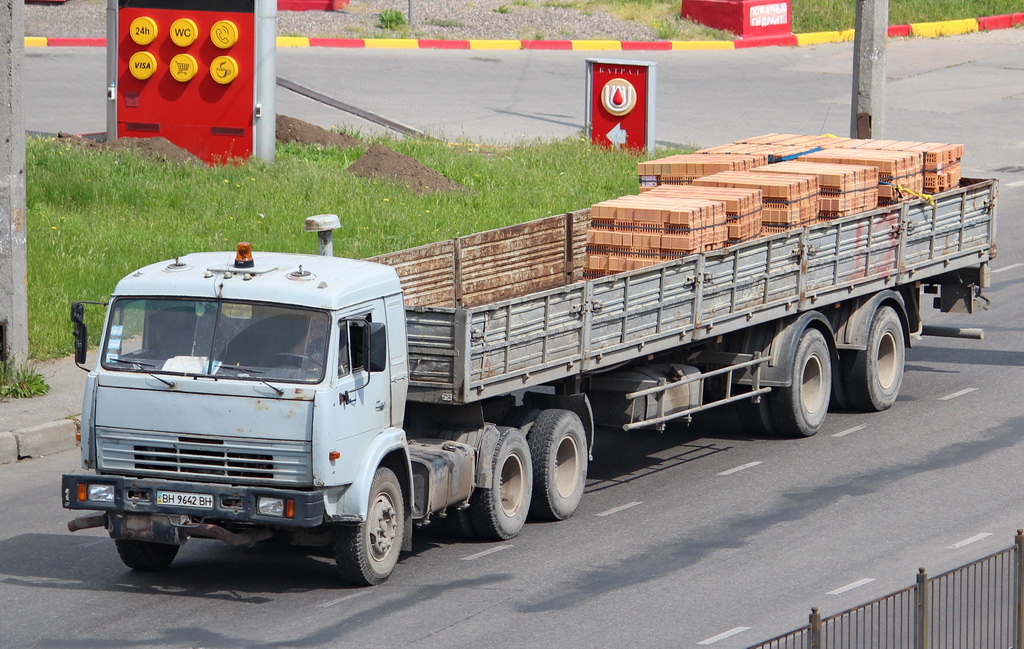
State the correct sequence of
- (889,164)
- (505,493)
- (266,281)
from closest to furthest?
(266,281)
(505,493)
(889,164)

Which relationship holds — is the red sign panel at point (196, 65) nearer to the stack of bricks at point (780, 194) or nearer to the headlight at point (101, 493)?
the stack of bricks at point (780, 194)

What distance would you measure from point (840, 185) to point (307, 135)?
12.2 metres

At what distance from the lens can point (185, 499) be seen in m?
10.5

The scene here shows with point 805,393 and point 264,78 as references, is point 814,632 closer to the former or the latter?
point 805,393

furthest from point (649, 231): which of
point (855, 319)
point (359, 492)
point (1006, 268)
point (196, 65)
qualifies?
point (196, 65)

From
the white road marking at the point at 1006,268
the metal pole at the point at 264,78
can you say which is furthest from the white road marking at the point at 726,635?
the metal pole at the point at 264,78

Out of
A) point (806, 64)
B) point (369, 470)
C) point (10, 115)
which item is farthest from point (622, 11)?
point (369, 470)

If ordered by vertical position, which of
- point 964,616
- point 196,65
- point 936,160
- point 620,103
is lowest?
point 964,616

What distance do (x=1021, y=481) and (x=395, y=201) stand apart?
10.8 metres

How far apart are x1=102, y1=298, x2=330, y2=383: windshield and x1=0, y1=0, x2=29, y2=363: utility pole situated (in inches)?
200

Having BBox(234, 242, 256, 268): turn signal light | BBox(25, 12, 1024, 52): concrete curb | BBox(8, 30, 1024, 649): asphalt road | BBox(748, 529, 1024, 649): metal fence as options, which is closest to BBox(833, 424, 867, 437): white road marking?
BBox(8, 30, 1024, 649): asphalt road

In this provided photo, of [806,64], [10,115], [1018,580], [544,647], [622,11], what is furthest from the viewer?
[622,11]

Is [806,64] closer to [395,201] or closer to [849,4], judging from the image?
[849,4]

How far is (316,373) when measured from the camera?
Result: 34.7 ft
